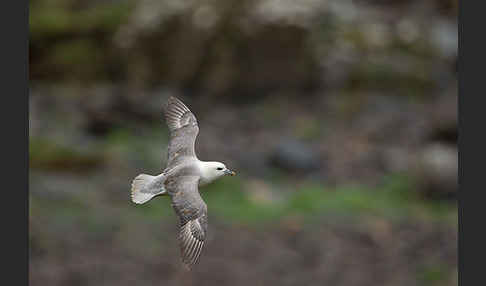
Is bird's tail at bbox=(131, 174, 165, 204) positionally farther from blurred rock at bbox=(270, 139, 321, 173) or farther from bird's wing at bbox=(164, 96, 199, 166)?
blurred rock at bbox=(270, 139, 321, 173)

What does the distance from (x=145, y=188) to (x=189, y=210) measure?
0.35 m

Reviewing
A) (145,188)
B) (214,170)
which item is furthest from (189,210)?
(145,188)

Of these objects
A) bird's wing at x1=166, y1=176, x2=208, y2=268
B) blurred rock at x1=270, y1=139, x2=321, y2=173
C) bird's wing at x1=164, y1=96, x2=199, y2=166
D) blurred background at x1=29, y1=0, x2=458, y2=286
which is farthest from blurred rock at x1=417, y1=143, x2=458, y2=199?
bird's wing at x1=166, y1=176, x2=208, y2=268

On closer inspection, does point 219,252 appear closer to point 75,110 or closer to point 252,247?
point 252,247

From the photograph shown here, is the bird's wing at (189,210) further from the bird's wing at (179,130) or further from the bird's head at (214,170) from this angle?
the bird's wing at (179,130)

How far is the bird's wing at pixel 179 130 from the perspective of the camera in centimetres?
429

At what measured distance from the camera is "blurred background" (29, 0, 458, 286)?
11664 mm

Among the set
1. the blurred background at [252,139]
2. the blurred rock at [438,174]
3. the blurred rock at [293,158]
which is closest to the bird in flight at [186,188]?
the blurred background at [252,139]

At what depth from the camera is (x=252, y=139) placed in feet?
45.7

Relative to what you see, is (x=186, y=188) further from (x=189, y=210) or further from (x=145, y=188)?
(x=145, y=188)

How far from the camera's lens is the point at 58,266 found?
36.2 ft

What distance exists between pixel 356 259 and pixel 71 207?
174 inches

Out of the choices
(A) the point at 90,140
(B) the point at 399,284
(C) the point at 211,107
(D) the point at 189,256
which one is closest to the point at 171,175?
(D) the point at 189,256

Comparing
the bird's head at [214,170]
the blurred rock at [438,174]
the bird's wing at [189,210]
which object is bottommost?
the blurred rock at [438,174]
